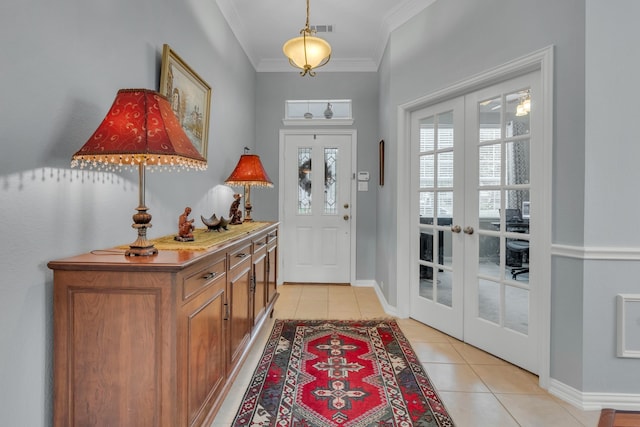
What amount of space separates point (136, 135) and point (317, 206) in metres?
3.43

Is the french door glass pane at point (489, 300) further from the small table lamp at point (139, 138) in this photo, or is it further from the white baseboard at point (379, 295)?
the small table lamp at point (139, 138)

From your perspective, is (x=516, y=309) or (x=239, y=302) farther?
(x=516, y=309)

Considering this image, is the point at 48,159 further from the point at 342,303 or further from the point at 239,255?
the point at 342,303

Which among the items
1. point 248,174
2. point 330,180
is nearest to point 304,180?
point 330,180

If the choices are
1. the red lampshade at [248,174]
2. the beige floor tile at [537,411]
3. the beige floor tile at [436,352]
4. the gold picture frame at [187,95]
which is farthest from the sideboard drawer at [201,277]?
the beige floor tile at [537,411]

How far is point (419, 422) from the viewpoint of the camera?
176cm

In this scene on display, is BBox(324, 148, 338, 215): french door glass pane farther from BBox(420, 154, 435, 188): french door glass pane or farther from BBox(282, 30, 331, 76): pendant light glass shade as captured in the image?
BBox(282, 30, 331, 76): pendant light glass shade

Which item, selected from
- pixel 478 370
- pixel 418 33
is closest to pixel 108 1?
pixel 418 33

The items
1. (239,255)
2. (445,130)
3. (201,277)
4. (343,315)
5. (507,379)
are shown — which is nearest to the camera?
(201,277)

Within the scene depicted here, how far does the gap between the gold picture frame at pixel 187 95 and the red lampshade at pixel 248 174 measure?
46 cm

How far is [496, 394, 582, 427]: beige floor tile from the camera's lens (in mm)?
1771

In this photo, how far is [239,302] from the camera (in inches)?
81.0

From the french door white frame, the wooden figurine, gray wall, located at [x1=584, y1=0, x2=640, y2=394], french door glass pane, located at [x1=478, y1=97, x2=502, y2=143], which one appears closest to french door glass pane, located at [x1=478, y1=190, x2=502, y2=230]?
the french door white frame

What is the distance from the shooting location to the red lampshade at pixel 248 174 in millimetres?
3064
